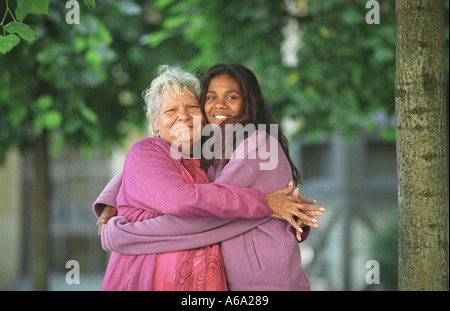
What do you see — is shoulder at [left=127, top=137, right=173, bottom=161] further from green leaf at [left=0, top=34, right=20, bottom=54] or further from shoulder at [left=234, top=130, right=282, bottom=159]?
green leaf at [left=0, top=34, right=20, bottom=54]

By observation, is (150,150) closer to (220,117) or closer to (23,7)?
(220,117)

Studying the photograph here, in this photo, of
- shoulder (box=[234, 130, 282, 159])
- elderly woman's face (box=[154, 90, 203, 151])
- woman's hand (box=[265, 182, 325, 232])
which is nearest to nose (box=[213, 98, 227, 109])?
elderly woman's face (box=[154, 90, 203, 151])

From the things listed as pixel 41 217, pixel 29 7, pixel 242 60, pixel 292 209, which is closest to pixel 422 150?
pixel 292 209

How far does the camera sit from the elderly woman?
249cm

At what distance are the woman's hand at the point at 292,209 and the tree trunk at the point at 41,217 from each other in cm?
364

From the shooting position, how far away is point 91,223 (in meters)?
11.0

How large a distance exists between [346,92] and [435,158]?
10.5ft

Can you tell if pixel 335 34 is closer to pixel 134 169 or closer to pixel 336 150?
pixel 134 169

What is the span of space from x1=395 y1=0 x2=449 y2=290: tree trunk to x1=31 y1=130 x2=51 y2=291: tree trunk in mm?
4006

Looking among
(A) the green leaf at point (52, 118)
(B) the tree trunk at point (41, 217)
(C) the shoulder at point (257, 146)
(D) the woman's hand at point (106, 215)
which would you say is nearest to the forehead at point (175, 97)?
(C) the shoulder at point (257, 146)

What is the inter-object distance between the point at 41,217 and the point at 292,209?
3.75 metres

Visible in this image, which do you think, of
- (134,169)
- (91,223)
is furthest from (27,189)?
(134,169)

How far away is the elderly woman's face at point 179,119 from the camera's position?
2.87 meters

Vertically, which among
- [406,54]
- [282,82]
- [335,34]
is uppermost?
[335,34]
